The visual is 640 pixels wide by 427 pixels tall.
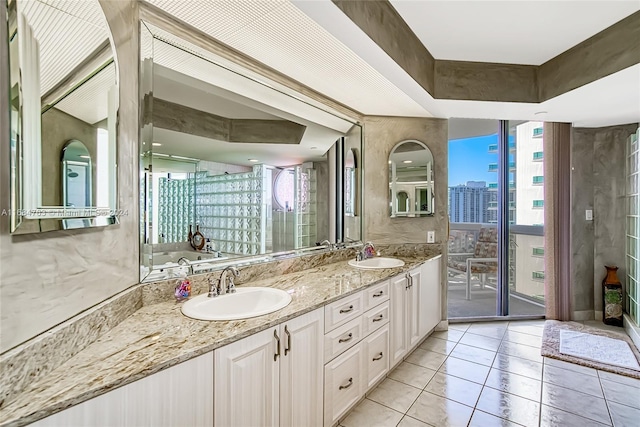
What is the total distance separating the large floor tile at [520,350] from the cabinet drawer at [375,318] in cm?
135

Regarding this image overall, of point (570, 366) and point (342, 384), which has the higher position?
point (342, 384)

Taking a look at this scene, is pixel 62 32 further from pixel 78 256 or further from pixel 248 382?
pixel 248 382

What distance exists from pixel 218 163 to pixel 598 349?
353cm

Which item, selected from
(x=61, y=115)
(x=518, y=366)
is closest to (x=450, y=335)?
(x=518, y=366)

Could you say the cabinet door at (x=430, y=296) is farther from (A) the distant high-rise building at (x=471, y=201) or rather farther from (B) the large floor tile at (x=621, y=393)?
(B) the large floor tile at (x=621, y=393)

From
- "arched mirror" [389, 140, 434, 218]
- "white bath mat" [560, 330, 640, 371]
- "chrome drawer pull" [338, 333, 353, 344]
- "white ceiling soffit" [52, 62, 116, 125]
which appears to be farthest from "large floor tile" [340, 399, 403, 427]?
"white ceiling soffit" [52, 62, 116, 125]

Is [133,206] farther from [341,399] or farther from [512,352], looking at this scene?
[512,352]

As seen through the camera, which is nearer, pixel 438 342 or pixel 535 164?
pixel 438 342

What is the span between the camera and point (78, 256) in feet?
3.33

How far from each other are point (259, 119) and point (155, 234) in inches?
40.1

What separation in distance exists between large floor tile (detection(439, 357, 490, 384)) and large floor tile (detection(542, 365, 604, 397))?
43cm

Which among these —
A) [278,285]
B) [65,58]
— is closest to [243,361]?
[278,285]

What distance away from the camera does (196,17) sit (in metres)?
1.47

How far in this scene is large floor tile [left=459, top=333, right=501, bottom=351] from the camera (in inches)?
109
